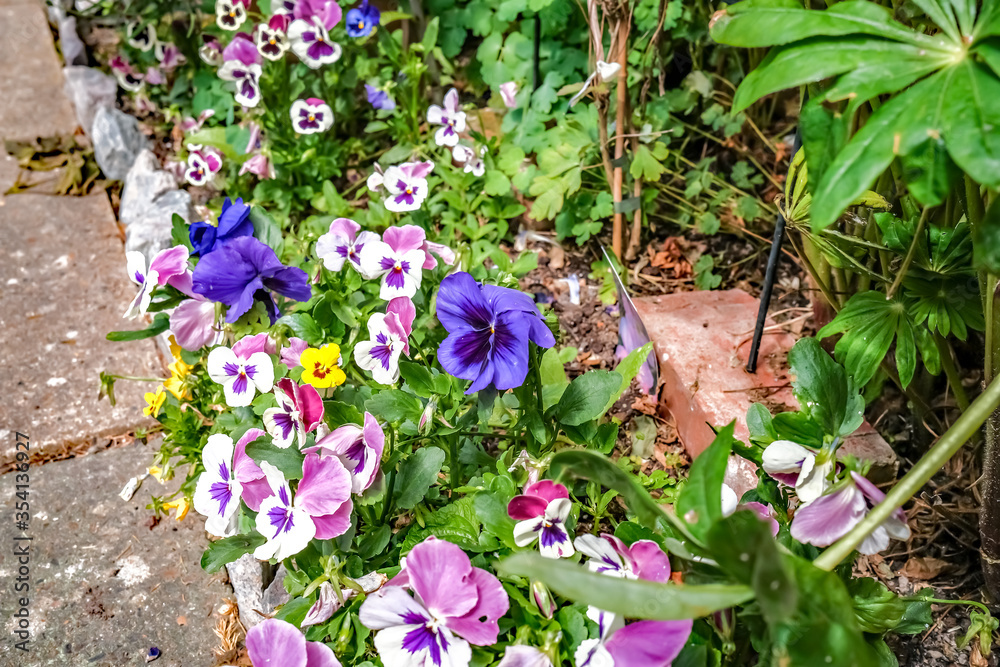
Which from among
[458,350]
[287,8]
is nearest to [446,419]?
[458,350]

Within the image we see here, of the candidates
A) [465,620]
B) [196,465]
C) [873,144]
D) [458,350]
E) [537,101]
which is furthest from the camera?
Answer: [537,101]

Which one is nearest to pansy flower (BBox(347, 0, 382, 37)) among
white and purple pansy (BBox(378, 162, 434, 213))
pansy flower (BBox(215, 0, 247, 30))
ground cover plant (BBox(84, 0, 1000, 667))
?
ground cover plant (BBox(84, 0, 1000, 667))

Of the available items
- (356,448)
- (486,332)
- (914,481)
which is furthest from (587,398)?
(914,481)

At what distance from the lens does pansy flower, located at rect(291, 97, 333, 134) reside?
2086 mm

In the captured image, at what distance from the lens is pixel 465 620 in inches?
34.8

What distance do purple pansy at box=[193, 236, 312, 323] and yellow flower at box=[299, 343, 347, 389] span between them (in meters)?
0.15

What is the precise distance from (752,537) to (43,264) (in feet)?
7.38

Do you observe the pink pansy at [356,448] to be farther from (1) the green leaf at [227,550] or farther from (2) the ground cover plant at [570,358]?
(1) the green leaf at [227,550]

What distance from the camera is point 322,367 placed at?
1181 millimetres

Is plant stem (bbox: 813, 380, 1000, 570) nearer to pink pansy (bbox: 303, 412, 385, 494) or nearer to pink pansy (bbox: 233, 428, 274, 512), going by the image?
pink pansy (bbox: 303, 412, 385, 494)

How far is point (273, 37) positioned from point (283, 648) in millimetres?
1723

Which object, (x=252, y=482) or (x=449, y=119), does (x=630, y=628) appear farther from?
(x=449, y=119)

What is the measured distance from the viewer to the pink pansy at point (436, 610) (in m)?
0.88

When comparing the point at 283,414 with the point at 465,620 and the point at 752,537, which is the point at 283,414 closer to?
the point at 465,620
